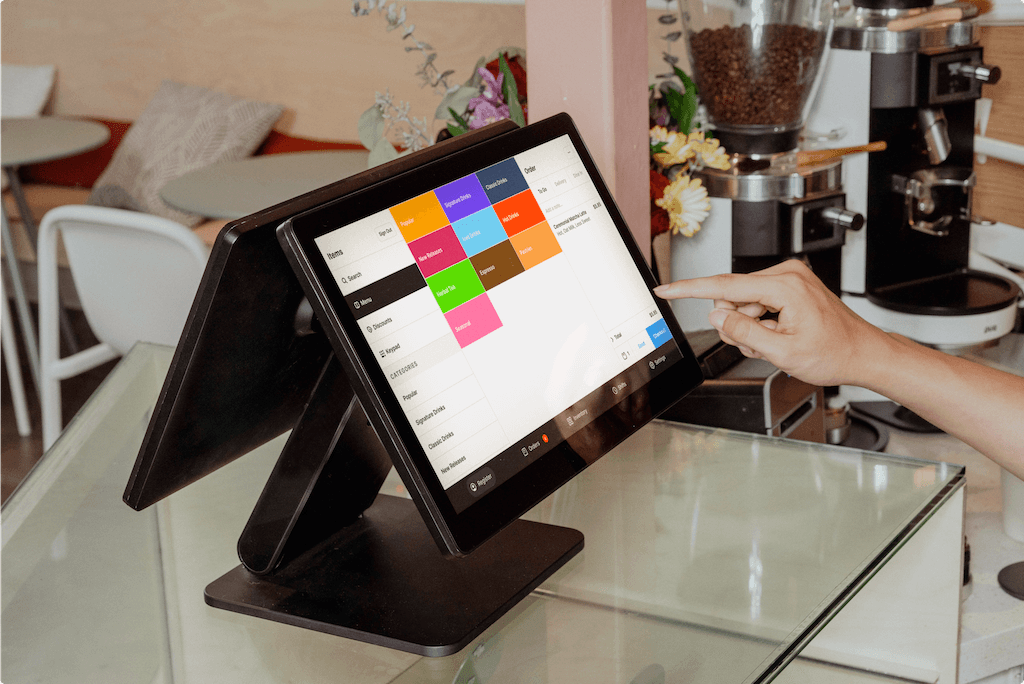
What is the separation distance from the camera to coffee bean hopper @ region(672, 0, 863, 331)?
4.28 feet

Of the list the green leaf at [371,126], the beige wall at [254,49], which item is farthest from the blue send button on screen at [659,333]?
the beige wall at [254,49]

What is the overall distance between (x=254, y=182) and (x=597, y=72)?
1.78 m

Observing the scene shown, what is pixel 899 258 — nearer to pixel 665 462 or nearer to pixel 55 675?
pixel 665 462

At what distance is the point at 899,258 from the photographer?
152cm

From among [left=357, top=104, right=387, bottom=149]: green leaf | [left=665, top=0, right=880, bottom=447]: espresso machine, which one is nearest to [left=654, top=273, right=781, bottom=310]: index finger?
[left=665, top=0, right=880, bottom=447]: espresso machine

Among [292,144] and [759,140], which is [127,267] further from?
[292,144]

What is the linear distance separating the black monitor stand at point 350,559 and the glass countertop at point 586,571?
1 centimetres

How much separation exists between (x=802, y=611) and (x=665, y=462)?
29 cm

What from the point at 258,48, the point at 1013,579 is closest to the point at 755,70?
the point at 1013,579

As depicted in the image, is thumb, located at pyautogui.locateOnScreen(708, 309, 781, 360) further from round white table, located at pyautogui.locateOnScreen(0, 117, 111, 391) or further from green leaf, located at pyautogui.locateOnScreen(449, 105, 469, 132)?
round white table, located at pyautogui.locateOnScreen(0, 117, 111, 391)

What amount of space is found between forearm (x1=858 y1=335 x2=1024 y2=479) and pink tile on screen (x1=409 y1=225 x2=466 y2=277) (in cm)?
39

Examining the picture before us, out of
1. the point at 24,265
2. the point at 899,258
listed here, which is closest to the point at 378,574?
the point at 899,258

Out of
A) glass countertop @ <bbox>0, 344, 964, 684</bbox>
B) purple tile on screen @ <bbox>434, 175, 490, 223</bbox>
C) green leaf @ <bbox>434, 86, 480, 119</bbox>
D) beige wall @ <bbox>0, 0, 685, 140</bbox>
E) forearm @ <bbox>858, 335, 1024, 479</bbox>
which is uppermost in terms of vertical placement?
beige wall @ <bbox>0, 0, 685, 140</bbox>

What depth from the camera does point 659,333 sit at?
34.3 inches
